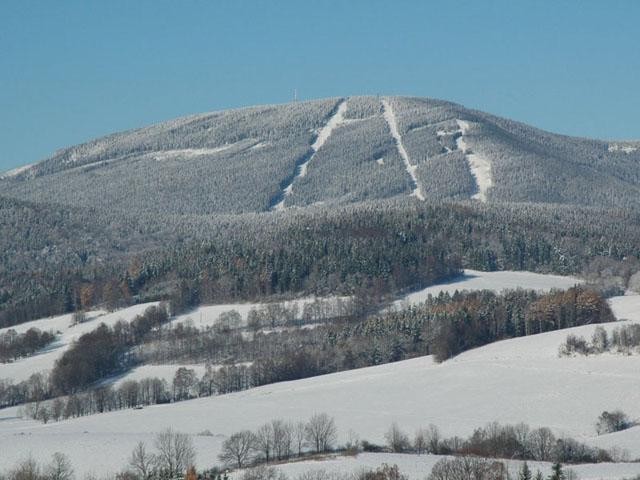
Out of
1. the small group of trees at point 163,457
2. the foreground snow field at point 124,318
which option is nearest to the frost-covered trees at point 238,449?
the small group of trees at point 163,457

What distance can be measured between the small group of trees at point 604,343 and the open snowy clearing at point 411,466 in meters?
45.5

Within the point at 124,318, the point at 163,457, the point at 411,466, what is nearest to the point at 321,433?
the point at 163,457

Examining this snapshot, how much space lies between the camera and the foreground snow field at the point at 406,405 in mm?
102312

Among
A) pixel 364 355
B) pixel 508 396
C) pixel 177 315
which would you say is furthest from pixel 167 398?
pixel 177 315

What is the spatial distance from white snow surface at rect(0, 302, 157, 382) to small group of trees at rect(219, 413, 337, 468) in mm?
60459

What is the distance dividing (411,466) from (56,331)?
359 ft

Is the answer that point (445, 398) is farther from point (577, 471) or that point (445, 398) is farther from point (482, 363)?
point (577, 471)

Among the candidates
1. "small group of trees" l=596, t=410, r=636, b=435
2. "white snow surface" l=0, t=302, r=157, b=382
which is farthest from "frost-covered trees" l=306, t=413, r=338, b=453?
"white snow surface" l=0, t=302, r=157, b=382

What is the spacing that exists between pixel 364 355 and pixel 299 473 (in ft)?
215

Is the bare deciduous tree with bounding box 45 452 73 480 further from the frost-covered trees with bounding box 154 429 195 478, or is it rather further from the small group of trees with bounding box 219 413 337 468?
the small group of trees with bounding box 219 413 337 468

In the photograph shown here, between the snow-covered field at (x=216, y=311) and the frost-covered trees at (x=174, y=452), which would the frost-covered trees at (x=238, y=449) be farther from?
the snow-covered field at (x=216, y=311)

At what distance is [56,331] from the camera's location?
188 m

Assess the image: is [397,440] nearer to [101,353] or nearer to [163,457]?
[163,457]

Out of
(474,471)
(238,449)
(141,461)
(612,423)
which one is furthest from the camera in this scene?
(612,423)
